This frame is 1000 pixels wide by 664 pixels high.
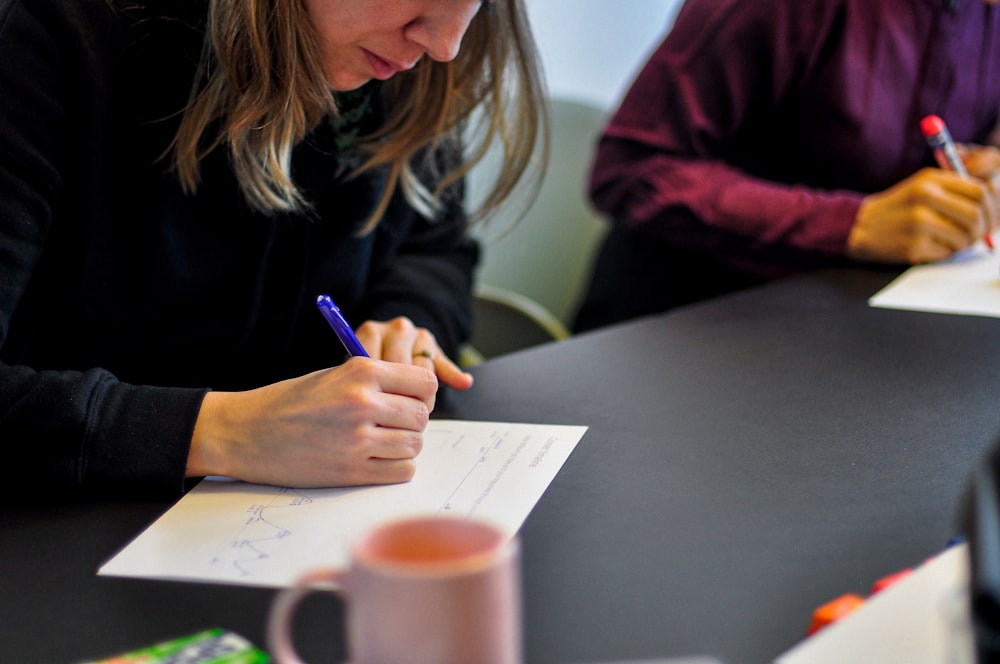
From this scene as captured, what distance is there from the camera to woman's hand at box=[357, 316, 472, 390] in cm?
91

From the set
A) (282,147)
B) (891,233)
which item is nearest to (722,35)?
(891,233)

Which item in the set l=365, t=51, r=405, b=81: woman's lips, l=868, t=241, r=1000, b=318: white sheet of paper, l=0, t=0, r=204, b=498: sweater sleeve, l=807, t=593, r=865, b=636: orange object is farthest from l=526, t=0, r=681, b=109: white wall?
l=807, t=593, r=865, b=636: orange object

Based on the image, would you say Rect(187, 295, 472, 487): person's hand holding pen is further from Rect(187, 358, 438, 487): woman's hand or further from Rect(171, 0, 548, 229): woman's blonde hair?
Rect(171, 0, 548, 229): woman's blonde hair

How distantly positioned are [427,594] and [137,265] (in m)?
0.67

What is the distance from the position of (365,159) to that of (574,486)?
486 millimetres

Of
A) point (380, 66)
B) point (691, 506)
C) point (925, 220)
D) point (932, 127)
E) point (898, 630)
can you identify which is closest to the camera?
point (898, 630)

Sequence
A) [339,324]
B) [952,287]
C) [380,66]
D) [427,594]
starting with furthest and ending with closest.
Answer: [952,287] < [380,66] < [339,324] < [427,594]

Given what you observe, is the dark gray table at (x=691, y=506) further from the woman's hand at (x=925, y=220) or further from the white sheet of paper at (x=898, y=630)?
the woman's hand at (x=925, y=220)

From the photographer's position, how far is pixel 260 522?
663 millimetres

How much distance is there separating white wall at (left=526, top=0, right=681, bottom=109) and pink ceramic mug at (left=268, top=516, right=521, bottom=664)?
5.36 feet

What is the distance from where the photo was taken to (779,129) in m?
1.55

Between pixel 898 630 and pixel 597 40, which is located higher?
pixel 597 40

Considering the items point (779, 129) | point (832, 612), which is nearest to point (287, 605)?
point (832, 612)

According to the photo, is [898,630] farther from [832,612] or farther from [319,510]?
[319,510]
